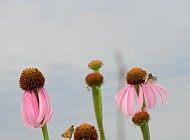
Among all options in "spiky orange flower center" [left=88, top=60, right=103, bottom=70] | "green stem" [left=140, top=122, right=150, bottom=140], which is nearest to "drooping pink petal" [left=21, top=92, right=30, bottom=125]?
"spiky orange flower center" [left=88, top=60, right=103, bottom=70]

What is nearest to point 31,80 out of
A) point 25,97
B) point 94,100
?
point 25,97

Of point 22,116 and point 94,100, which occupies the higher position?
point 22,116

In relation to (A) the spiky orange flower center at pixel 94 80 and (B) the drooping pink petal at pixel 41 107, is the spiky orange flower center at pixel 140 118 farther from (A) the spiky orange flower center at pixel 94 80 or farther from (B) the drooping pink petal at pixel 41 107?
(B) the drooping pink petal at pixel 41 107

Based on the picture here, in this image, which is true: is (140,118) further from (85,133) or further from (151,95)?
(151,95)

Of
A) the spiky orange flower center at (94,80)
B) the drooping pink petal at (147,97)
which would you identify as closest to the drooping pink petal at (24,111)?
the drooping pink petal at (147,97)

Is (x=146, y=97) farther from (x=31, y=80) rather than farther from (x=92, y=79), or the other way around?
(x=92, y=79)

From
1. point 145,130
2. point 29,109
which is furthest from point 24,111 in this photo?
point 145,130

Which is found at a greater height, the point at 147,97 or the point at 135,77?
the point at 135,77
